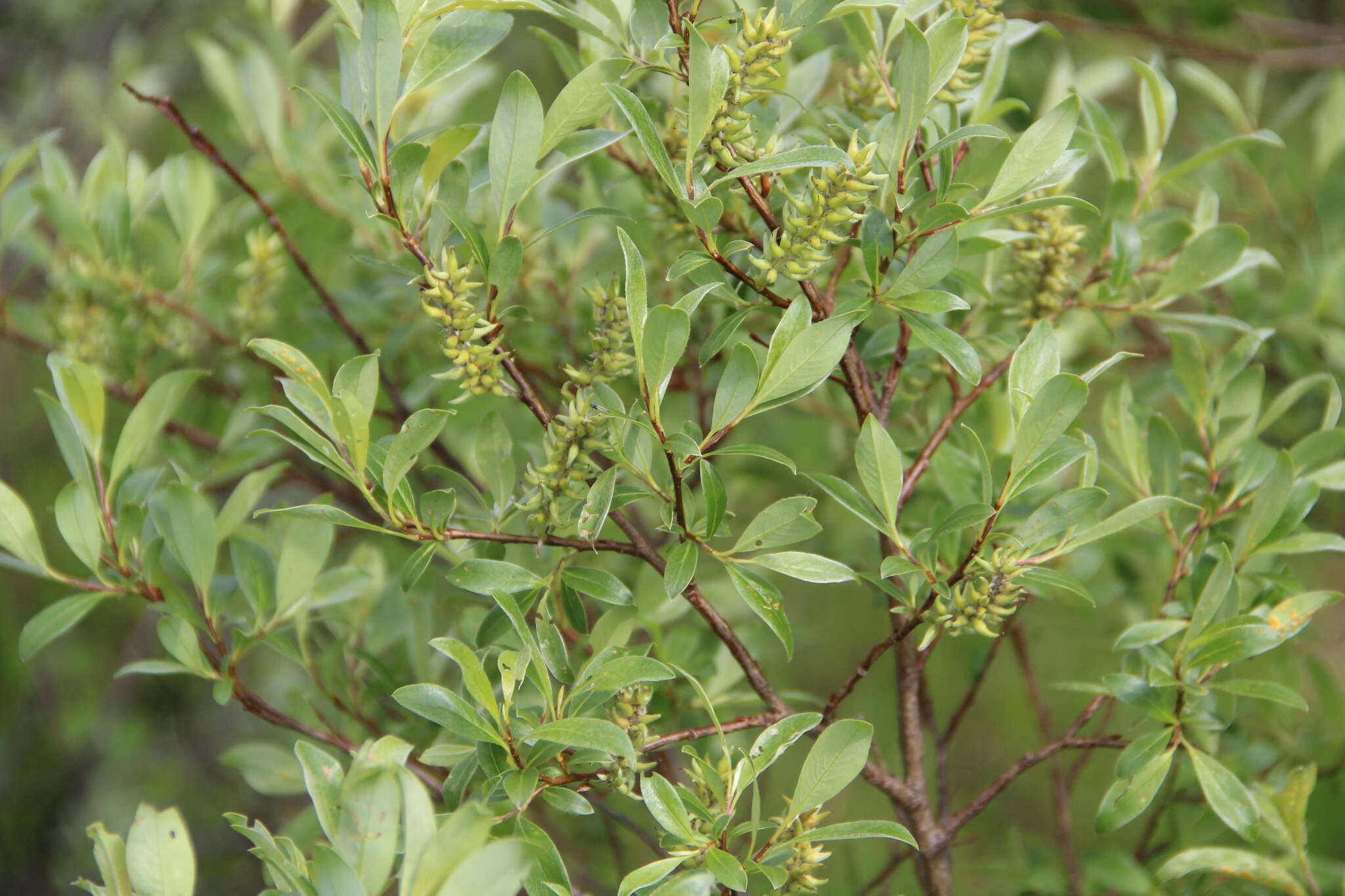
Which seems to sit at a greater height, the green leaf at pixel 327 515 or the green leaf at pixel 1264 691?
the green leaf at pixel 327 515

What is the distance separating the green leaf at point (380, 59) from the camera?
48cm

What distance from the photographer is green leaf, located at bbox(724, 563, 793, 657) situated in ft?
1.65

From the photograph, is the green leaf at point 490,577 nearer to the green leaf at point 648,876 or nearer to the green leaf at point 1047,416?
the green leaf at point 648,876

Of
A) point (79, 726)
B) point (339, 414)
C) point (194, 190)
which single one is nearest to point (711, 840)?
point (339, 414)

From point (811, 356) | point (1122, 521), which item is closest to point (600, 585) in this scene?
point (811, 356)

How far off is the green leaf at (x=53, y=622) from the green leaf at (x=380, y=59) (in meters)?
0.32

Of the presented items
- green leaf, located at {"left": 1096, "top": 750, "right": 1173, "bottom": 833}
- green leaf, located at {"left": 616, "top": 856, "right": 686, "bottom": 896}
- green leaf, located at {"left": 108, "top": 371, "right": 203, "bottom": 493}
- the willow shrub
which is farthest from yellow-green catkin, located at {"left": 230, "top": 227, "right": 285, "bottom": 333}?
green leaf, located at {"left": 1096, "top": 750, "right": 1173, "bottom": 833}

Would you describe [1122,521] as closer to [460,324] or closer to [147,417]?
[460,324]

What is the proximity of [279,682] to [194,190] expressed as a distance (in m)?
0.87

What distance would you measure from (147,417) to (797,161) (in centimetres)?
43

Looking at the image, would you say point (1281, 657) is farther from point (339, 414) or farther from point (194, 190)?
point (194, 190)

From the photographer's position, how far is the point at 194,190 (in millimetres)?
865

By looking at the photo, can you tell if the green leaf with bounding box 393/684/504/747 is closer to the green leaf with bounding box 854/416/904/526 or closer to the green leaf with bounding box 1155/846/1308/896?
the green leaf with bounding box 854/416/904/526

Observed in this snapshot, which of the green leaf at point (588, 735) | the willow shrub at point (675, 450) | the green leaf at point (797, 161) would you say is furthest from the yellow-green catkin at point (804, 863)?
the green leaf at point (797, 161)
